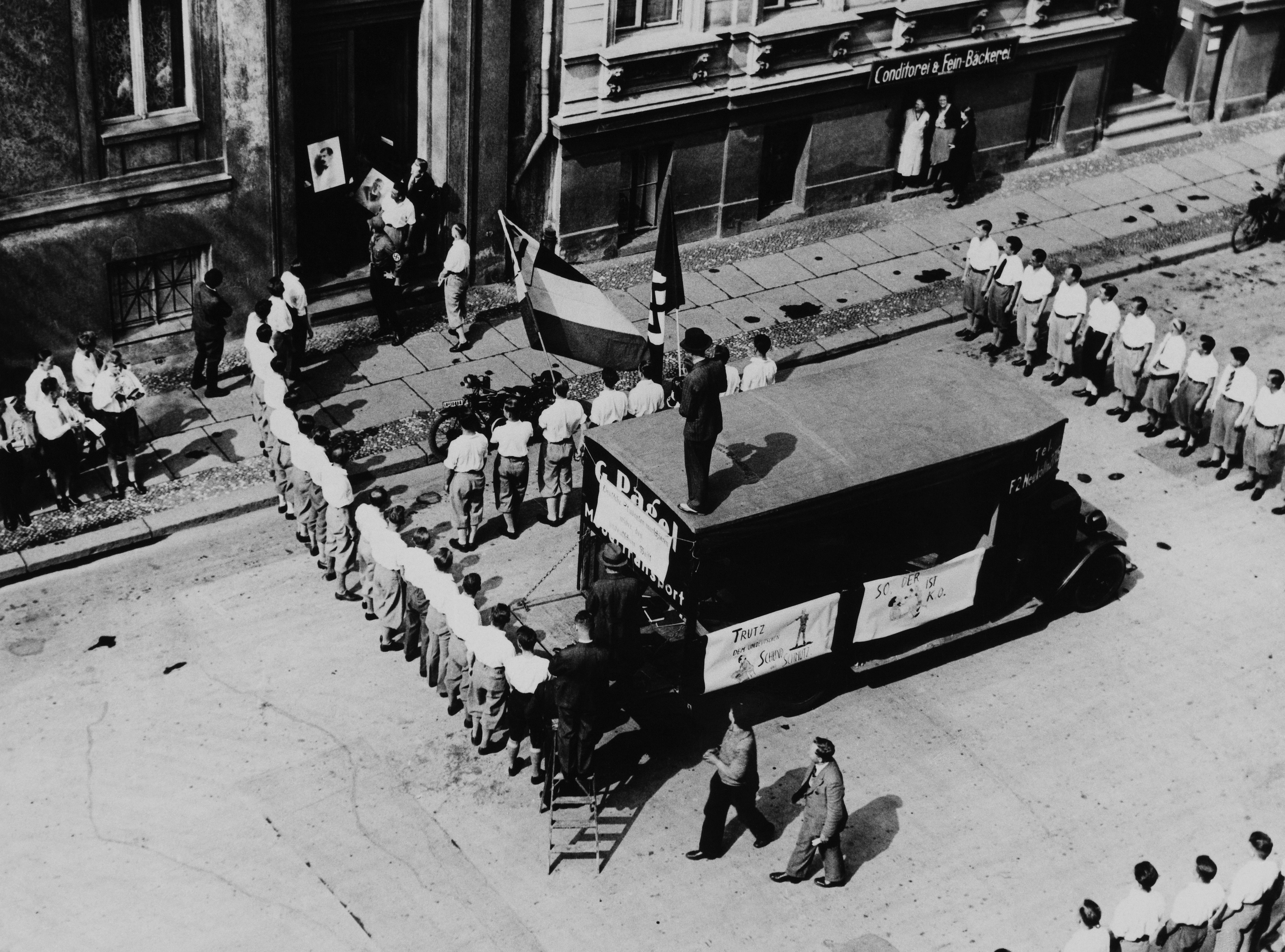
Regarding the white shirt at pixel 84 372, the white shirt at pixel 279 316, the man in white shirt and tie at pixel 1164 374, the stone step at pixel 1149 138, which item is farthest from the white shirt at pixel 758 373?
the stone step at pixel 1149 138

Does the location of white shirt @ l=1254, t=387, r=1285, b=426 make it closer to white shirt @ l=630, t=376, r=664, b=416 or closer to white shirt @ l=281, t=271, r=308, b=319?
white shirt @ l=630, t=376, r=664, b=416

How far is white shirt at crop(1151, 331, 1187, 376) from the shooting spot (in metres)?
22.8

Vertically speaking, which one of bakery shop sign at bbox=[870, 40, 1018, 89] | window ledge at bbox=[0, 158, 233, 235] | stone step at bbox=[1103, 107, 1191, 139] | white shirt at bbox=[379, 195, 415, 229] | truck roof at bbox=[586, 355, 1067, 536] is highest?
bakery shop sign at bbox=[870, 40, 1018, 89]

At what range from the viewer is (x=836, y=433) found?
18.0 meters

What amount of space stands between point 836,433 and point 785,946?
5.20m

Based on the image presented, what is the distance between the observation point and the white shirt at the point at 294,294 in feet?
73.9

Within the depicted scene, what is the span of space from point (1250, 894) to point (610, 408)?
9.04 metres

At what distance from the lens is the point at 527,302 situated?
A: 21531 millimetres

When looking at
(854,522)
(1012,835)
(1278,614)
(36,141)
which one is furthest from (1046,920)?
(36,141)

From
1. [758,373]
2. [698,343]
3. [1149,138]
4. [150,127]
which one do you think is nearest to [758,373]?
[758,373]

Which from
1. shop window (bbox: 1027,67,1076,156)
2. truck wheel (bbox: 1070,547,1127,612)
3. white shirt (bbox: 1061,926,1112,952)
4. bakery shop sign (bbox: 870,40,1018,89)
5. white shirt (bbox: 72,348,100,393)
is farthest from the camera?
shop window (bbox: 1027,67,1076,156)

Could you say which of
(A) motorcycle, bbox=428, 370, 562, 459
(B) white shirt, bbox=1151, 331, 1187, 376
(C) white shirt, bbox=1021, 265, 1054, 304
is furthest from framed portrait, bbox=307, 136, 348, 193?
(B) white shirt, bbox=1151, 331, 1187, 376

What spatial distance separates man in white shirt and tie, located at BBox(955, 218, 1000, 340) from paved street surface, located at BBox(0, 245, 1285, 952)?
517 cm

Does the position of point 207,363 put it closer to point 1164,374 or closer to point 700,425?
point 700,425
